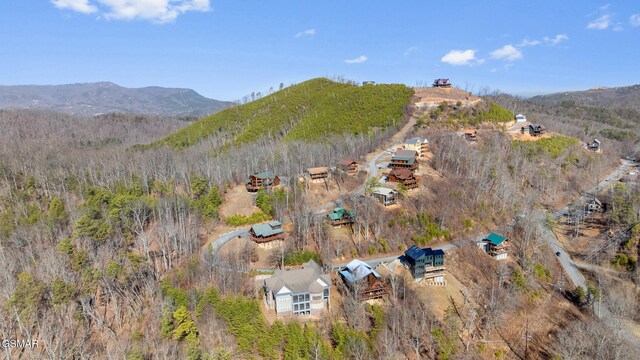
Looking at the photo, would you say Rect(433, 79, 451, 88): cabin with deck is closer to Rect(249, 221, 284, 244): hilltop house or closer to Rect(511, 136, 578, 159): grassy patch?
Rect(511, 136, 578, 159): grassy patch

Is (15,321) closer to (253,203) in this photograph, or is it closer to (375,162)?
(253,203)

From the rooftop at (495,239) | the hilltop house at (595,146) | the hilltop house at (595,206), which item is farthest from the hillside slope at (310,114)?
the rooftop at (495,239)

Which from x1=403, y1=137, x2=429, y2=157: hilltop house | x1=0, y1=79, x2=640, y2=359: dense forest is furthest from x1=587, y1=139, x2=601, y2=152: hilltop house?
x1=403, y1=137, x2=429, y2=157: hilltop house

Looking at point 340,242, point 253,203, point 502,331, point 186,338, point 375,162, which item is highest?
point 375,162

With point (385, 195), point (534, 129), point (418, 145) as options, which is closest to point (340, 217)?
point (385, 195)

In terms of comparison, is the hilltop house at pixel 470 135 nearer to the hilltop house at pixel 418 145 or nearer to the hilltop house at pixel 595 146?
the hilltop house at pixel 418 145

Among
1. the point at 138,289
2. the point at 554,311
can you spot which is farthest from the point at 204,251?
the point at 554,311
